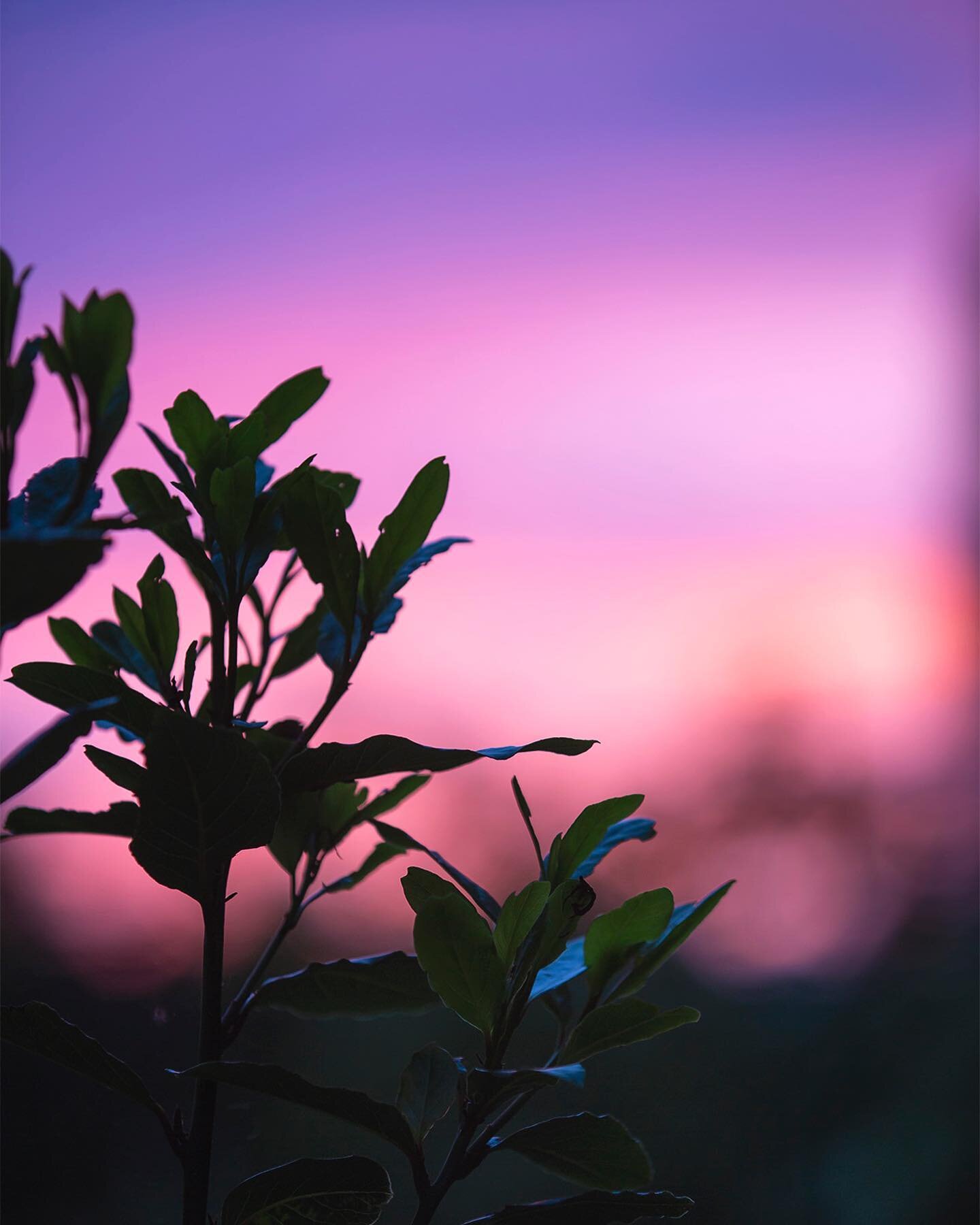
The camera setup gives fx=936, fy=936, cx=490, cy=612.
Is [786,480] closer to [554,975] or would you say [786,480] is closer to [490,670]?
[490,670]

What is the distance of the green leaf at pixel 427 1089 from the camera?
0.52 m

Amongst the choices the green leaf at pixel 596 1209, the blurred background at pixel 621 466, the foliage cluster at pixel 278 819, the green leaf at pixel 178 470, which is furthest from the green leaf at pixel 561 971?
the blurred background at pixel 621 466

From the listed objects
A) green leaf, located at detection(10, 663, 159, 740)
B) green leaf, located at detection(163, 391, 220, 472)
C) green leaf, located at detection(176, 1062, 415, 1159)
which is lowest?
green leaf, located at detection(176, 1062, 415, 1159)

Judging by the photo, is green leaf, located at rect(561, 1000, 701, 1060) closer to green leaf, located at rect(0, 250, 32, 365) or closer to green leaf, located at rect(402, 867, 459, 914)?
green leaf, located at rect(402, 867, 459, 914)

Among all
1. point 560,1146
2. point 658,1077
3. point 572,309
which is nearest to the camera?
point 560,1146

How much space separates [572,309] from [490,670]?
0.56 meters

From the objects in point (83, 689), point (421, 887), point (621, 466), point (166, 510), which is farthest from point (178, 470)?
point (621, 466)

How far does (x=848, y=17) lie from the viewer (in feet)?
4.72

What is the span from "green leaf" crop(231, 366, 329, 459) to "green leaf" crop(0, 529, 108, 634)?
7.1 inches

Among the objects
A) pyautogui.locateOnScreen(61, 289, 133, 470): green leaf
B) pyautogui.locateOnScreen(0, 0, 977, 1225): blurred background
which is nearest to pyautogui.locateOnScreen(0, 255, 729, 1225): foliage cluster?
pyautogui.locateOnScreen(61, 289, 133, 470): green leaf

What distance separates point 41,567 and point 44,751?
82 mm

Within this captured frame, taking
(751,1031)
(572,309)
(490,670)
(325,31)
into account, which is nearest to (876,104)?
(572,309)

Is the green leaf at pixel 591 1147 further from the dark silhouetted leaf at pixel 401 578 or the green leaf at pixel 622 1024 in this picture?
the dark silhouetted leaf at pixel 401 578

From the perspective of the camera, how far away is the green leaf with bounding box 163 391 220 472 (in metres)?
0.53
